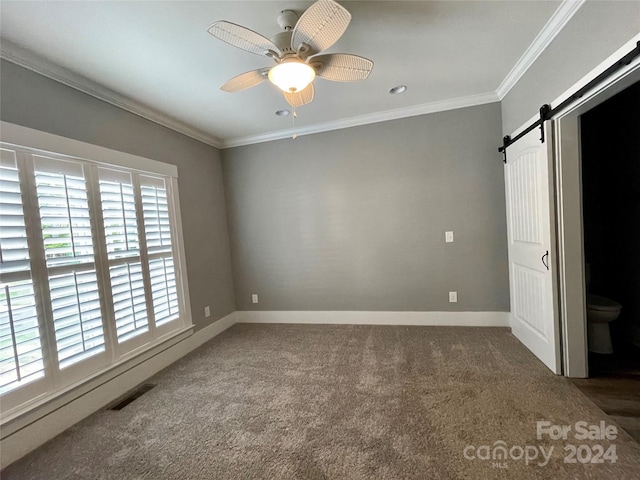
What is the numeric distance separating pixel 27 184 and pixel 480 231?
407cm

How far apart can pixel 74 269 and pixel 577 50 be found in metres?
3.83

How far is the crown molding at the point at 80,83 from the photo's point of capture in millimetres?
1765

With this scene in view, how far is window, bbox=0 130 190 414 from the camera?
1.71 meters

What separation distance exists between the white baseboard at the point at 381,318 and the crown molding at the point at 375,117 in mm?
2431

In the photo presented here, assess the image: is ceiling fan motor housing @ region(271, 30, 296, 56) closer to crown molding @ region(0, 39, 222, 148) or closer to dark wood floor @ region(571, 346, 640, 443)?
crown molding @ region(0, 39, 222, 148)

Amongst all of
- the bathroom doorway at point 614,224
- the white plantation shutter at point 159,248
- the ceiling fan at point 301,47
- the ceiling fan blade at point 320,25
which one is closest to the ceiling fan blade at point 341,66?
the ceiling fan at point 301,47

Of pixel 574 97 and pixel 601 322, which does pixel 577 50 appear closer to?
pixel 574 97

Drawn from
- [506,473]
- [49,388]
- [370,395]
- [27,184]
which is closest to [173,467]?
[49,388]

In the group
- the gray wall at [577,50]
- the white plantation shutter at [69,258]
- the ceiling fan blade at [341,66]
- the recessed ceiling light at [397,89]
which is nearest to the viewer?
the gray wall at [577,50]

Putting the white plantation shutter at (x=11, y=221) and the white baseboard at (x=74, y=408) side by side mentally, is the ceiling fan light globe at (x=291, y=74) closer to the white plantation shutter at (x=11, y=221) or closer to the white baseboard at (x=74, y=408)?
the white plantation shutter at (x=11, y=221)

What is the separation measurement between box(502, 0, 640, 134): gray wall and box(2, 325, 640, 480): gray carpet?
2190 mm

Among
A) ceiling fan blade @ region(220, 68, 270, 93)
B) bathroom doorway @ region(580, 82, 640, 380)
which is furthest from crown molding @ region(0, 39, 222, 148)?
bathroom doorway @ region(580, 82, 640, 380)

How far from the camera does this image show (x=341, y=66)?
5.76ft

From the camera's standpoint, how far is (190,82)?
7.63 feet
